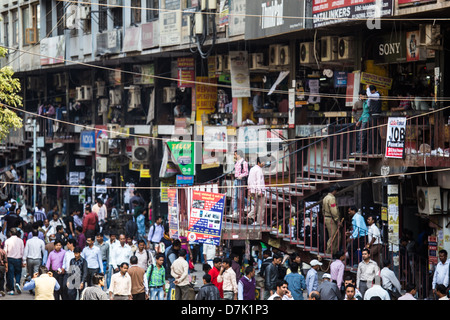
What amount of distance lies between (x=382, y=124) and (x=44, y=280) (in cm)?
761

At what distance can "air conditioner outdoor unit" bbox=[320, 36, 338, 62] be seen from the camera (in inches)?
860

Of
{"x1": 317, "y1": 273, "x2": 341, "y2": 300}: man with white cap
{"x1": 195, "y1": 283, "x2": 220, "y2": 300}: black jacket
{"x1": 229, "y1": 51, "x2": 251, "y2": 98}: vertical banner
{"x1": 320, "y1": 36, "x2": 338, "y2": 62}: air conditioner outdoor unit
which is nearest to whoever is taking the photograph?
{"x1": 317, "y1": 273, "x2": 341, "y2": 300}: man with white cap

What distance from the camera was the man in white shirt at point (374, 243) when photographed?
17875 mm

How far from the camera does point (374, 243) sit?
1811cm

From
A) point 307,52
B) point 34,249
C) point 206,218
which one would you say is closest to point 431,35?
point 307,52

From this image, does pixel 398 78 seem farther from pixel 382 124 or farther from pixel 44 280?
pixel 44 280

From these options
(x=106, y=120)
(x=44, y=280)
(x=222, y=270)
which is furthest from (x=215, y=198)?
(x=106, y=120)

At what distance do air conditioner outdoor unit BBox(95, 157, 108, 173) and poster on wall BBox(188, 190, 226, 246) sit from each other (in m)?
15.6

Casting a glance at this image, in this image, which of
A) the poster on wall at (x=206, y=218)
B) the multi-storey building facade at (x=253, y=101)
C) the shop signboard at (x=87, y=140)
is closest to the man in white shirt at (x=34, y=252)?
the multi-storey building facade at (x=253, y=101)

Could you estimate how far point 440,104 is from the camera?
60.2 feet

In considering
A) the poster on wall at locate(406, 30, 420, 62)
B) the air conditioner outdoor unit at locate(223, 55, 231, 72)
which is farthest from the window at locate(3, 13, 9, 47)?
the poster on wall at locate(406, 30, 420, 62)

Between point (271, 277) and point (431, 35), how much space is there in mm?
6180

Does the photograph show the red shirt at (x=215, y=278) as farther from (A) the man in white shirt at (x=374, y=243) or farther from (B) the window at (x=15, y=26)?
(B) the window at (x=15, y=26)

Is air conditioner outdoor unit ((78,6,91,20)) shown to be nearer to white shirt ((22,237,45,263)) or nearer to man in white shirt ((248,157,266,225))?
white shirt ((22,237,45,263))
